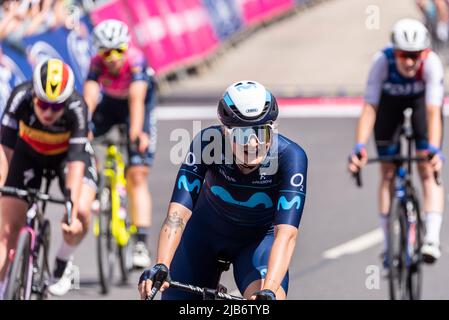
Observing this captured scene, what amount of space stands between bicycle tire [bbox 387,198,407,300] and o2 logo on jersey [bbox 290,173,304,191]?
3.47 meters

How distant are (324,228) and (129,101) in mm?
2827

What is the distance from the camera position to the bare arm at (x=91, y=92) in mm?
12227

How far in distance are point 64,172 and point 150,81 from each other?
232 centimetres

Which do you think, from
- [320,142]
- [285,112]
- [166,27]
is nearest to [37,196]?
[320,142]

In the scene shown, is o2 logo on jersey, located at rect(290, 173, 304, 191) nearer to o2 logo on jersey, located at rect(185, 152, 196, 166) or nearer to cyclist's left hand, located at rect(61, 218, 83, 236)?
o2 logo on jersey, located at rect(185, 152, 196, 166)

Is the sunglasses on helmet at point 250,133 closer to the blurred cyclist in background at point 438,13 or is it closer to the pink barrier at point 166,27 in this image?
the pink barrier at point 166,27

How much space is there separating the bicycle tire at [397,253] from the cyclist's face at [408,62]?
981 mm

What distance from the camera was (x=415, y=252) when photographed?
10727mm

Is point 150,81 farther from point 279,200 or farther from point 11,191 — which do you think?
point 279,200

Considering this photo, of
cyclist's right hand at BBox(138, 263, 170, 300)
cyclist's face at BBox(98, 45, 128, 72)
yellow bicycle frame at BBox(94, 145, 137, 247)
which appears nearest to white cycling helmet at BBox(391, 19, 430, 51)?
cyclist's face at BBox(98, 45, 128, 72)

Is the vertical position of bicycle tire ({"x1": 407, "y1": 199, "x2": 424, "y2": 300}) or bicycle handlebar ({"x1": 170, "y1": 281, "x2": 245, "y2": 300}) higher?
bicycle tire ({"x1": 407, "y1": 199, "x2": 424, "y2": 300})

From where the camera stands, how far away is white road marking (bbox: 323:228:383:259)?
1299 cm

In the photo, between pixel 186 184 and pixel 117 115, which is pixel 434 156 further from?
pixel 186 184

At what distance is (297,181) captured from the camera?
723cm
